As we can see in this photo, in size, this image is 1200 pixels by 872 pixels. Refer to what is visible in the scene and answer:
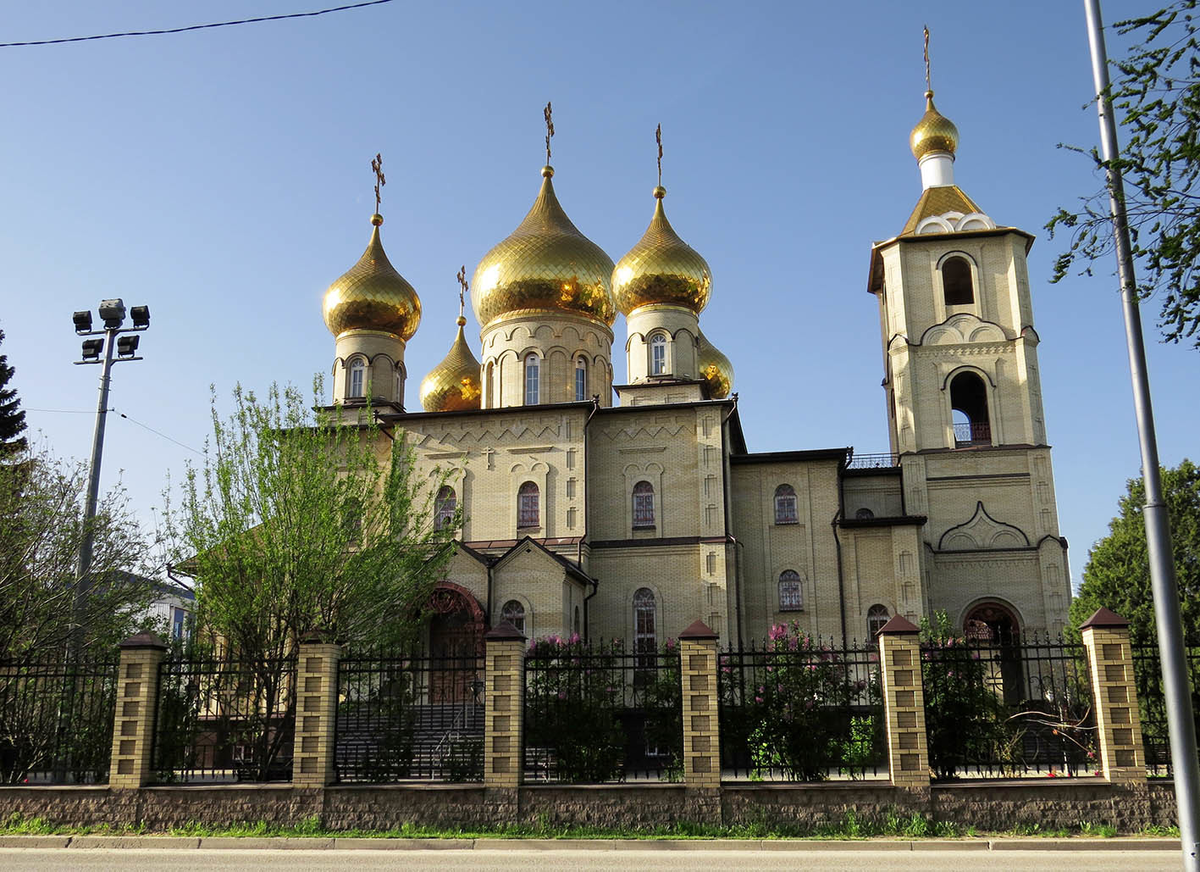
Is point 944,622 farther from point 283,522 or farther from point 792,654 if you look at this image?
point 283,522

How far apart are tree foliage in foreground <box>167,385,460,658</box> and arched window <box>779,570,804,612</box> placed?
10.5 metres

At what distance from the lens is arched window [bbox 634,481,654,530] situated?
24578 millimetres

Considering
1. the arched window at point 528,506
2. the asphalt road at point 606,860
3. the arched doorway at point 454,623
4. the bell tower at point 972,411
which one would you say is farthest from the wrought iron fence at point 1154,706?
the arched window at point 528,506

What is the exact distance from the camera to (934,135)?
28.3 metres

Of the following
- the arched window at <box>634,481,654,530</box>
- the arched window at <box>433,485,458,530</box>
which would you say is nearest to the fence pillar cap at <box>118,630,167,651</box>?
the arched window at <box>433,485,458,530</box>

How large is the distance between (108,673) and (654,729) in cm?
636

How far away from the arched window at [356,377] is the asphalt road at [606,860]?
63.0ft

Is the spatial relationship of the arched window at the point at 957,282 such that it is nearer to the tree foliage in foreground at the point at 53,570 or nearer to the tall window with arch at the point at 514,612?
the tall window with arch at the point at 514,612

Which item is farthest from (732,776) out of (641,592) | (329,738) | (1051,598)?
(1051,598)

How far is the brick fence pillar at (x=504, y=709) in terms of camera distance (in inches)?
433

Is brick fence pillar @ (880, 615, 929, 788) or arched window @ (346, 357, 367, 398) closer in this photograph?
brick fence pillar @ (880, 615, 929, 788)

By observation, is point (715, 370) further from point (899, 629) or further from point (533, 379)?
point (899, 629)

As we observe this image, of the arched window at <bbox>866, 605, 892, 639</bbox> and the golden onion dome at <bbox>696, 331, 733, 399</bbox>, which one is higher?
the golden onion dome at <bbox>696, 331, 733, 399</bbox>

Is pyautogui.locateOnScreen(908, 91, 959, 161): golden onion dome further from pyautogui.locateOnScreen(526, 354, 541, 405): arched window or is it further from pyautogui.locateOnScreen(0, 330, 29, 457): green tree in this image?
pyautogui.locateOnScreen(0, 330, 29, 457): green tree
